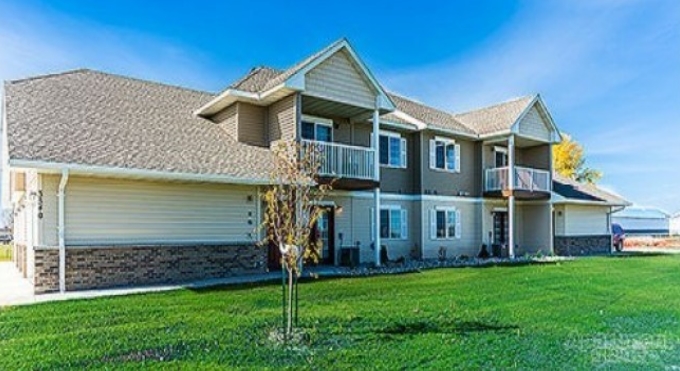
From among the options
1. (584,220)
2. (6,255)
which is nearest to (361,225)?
Result: (584,220)

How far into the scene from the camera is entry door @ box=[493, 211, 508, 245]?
25359mm

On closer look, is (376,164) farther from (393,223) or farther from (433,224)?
(433,224)

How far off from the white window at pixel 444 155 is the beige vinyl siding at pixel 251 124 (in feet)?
26.9

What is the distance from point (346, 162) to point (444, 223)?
24.3 ft

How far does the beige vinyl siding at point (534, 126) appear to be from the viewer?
24.4 metres

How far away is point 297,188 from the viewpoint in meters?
7.85

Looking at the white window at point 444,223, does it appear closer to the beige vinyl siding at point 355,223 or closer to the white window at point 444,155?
the white window at point 444,155

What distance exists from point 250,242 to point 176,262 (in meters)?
2.40

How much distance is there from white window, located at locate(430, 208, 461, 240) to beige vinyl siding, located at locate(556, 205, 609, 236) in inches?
303

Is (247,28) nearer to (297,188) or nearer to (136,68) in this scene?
(136,68)

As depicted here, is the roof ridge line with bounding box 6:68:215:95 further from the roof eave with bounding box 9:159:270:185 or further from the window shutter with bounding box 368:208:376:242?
the window shutter with bounding box 368:208:376:242

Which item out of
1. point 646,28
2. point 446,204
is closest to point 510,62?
point 646,28

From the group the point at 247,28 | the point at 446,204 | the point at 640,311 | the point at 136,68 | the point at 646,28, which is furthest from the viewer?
the point at 446,204

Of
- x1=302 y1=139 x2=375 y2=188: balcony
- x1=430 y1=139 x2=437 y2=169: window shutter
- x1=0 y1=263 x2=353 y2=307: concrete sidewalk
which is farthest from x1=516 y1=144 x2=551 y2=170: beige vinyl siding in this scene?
x1=0 y1=263 x2=353 y2=307: concrete sidewalk
